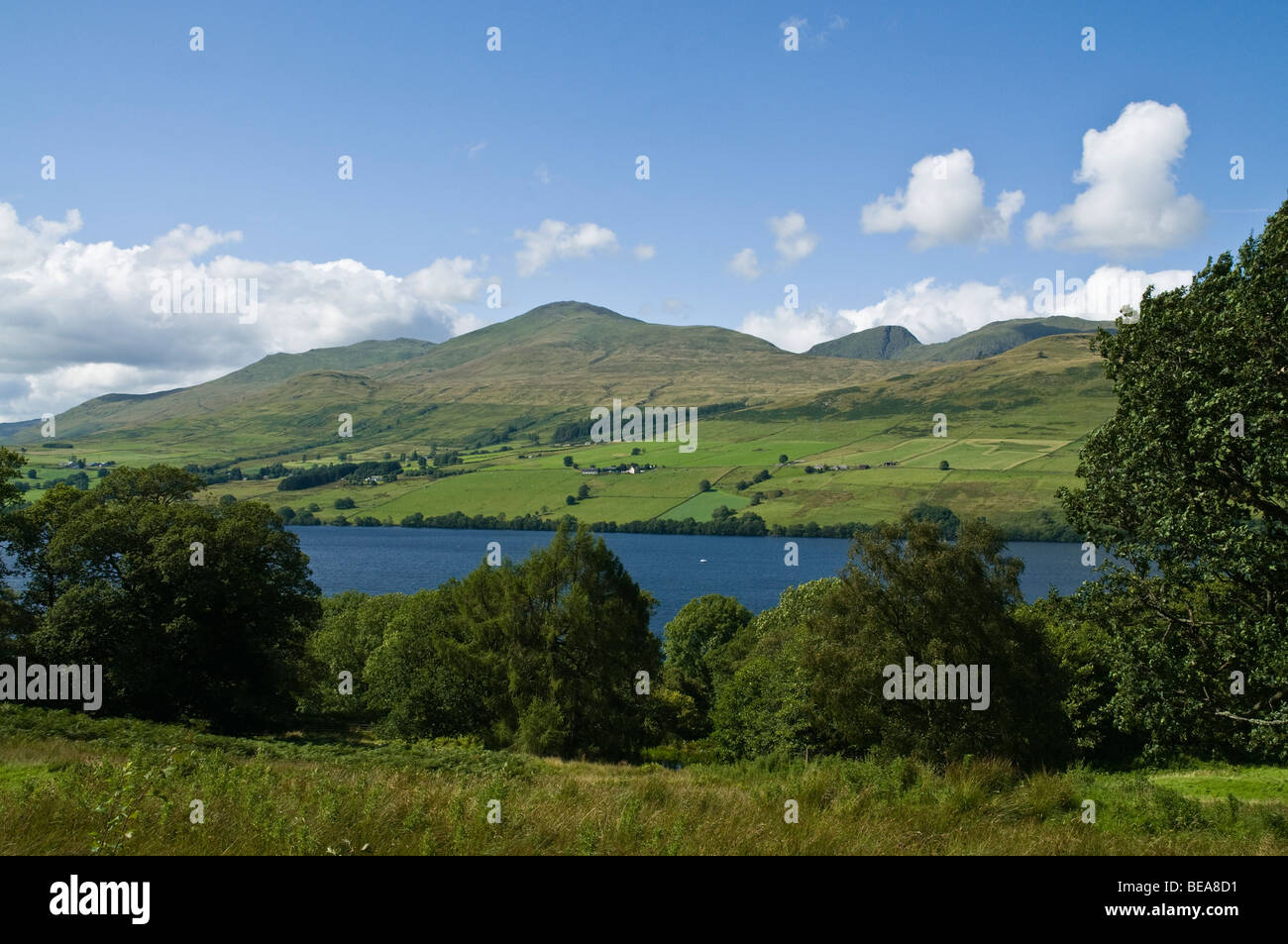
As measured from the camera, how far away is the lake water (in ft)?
409

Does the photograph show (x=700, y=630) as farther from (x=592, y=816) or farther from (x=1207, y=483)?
(x=592, y=816)

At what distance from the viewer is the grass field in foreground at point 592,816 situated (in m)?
7.41

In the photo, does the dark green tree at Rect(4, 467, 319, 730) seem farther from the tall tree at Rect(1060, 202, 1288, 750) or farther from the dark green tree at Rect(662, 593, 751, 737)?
the dark green tree at Rect(662, 593, 751, 737)

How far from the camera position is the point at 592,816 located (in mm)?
8695

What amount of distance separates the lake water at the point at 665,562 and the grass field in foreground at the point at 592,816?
316 ft

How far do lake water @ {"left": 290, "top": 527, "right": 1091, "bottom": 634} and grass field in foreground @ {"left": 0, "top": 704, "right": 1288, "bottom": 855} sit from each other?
96.3 meters

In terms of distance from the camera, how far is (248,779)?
33.1 ft

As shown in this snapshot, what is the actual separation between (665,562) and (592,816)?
149 meters

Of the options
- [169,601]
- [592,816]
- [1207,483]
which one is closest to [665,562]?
[169,601]

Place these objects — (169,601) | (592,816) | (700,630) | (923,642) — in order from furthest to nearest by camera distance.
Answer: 1. (700,630)
2. (169,601)
3. (923,642)
4. (592,816)

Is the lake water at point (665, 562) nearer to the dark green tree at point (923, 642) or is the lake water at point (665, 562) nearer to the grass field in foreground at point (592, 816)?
the dark green tree at point (923, 642)
